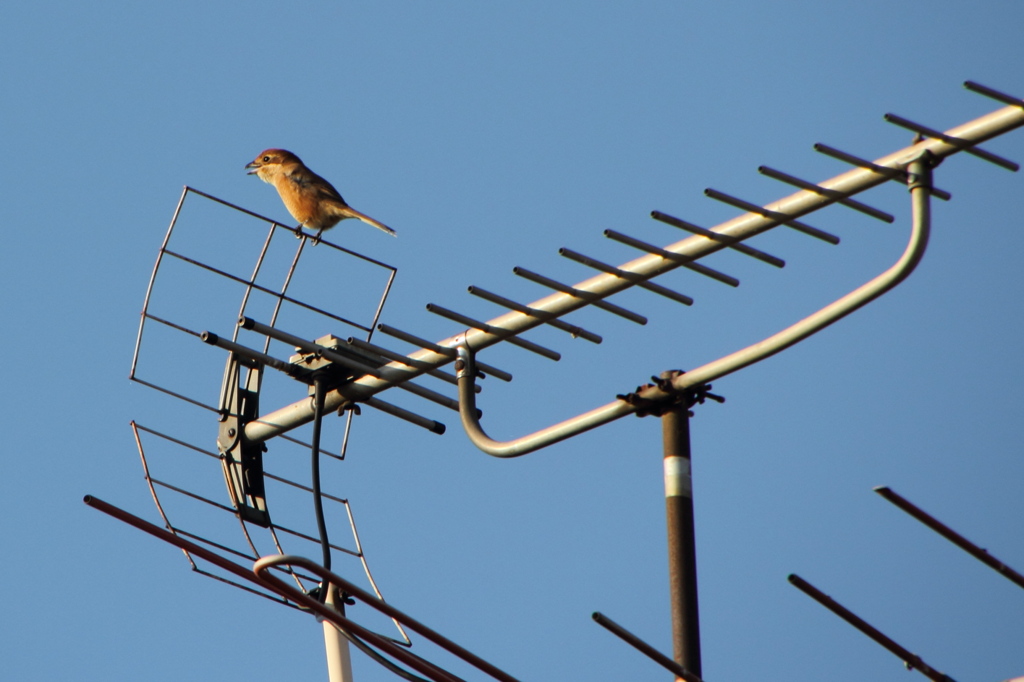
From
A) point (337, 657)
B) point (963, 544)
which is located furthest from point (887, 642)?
point (337, 657)

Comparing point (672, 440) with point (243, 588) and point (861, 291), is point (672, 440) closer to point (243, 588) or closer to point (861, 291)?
point (861, 291)

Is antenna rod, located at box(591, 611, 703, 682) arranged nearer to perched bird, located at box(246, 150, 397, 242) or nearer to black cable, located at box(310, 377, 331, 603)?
black cable, located at box(310, 377, 331, 603)

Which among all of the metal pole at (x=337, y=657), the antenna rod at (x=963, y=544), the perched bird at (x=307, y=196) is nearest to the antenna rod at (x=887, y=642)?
the antenna rod at (x=963, y=544)

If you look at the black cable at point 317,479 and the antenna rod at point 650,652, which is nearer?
the antenna rod at point 650,652

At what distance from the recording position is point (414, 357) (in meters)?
4.86

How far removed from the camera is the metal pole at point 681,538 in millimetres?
3658

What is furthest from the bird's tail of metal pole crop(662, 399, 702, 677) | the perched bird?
metal pole crop(662, 399, 702, 677)

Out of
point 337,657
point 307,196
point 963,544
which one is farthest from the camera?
point 307,196

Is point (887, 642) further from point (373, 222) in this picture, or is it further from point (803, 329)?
point (373, 222)

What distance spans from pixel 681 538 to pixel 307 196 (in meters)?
5.09

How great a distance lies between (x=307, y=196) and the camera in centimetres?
837

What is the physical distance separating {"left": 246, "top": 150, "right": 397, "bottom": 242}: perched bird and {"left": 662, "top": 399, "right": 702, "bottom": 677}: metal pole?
170 inches

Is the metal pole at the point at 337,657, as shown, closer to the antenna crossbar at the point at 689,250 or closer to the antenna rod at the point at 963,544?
the antenna crossbar at the point at 689,250

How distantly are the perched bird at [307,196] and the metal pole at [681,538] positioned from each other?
4.31 meters
